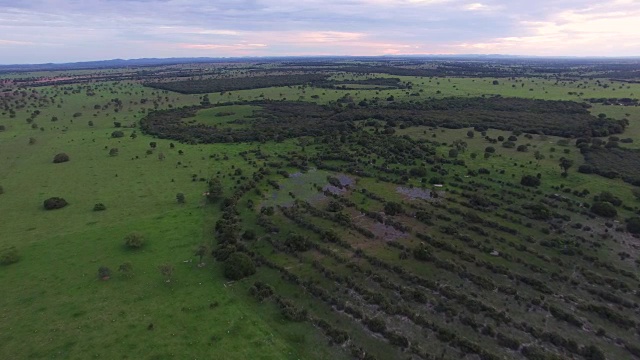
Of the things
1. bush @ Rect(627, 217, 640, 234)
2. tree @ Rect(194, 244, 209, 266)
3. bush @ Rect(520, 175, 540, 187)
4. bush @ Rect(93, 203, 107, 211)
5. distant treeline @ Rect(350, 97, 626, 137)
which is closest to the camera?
tree @ Rect(194, 244, 209, 266)

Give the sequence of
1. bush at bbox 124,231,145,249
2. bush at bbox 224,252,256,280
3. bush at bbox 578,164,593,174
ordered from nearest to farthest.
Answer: bush at bbox 224,252,256,280 < bush at bbox 124,231,145,249 < bush at bbox 578,164,593,174

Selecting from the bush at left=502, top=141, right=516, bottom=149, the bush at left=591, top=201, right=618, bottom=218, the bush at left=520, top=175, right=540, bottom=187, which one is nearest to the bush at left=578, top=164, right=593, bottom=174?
the bush at left=520, top=175, right=540, bottom=187

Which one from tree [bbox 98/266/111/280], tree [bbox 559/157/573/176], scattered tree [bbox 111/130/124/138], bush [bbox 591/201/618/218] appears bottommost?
tree [bbox 98/266/111/280]

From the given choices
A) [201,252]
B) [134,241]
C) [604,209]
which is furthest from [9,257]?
[604,209]

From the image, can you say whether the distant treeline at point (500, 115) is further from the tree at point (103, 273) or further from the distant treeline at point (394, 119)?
the tree at point (103, 273)

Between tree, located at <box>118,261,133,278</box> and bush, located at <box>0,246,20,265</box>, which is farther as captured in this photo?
bush, located at <box>0,246,20,265</box>

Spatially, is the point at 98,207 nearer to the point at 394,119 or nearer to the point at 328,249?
the point at 328,249

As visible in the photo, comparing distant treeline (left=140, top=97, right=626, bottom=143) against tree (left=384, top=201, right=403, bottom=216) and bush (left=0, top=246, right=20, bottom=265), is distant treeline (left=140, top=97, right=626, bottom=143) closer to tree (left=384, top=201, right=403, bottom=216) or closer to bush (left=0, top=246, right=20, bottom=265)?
tree (left=384, top=201, right=403, bottom=216)
